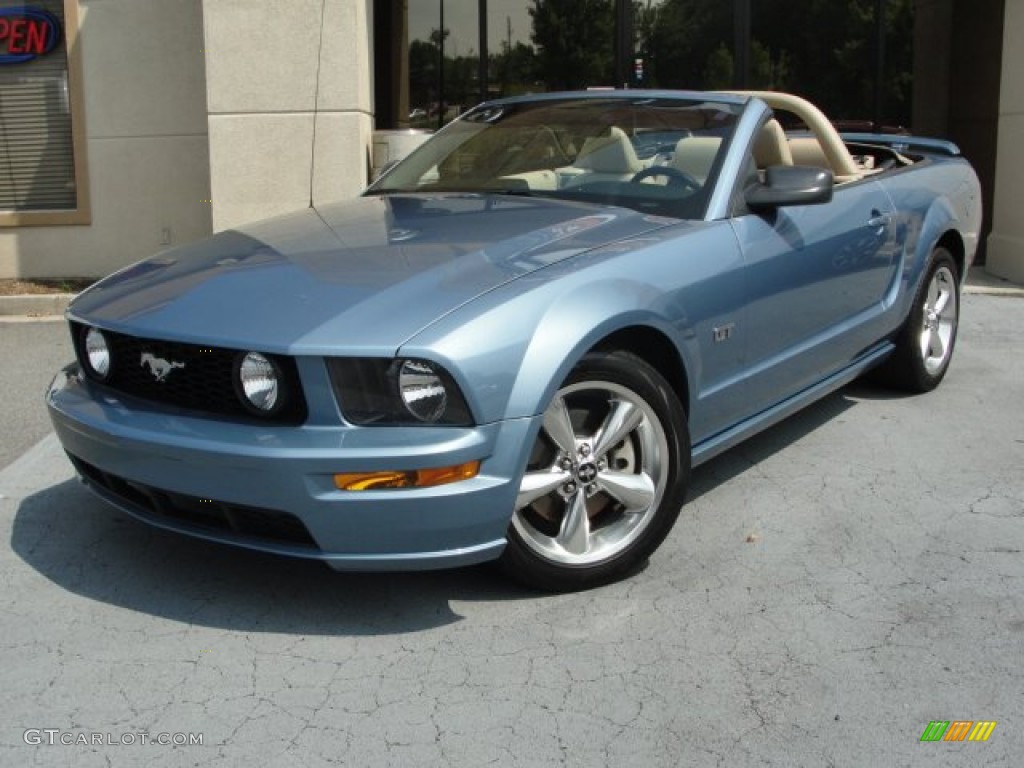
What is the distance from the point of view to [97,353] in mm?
3684

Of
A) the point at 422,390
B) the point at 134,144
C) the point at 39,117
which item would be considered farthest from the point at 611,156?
the point at 39,117

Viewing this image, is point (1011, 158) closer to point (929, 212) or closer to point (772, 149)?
point (929, 212)

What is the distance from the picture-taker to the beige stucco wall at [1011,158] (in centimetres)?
954

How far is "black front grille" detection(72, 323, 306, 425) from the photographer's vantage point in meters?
3.18

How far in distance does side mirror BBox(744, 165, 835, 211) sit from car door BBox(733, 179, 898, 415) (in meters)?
0.08

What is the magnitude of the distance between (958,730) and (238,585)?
83.3 inches

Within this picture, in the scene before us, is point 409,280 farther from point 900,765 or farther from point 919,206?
point 919,206

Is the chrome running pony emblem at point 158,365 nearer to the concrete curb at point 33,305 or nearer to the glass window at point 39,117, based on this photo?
the concrete curb at point 33,305

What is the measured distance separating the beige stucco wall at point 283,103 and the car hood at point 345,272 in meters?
4.75

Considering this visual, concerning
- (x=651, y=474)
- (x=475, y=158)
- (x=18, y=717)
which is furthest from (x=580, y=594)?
(x=475, y=158)

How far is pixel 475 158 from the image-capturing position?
4.95m

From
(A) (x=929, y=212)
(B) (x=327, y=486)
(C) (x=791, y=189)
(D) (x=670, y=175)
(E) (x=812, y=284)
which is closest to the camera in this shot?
(B) (x=327, y=486)

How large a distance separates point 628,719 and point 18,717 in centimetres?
151

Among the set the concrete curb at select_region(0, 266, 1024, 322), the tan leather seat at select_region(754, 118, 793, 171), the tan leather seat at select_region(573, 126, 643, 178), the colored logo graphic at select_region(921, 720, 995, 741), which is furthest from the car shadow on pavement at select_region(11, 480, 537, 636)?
the concrete curb at select_region(0, 266, 1024, 322)
